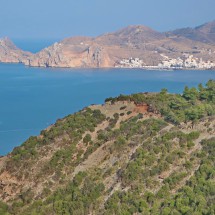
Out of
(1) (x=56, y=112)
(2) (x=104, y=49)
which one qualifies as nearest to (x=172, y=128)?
(1) (x=56, y=112)

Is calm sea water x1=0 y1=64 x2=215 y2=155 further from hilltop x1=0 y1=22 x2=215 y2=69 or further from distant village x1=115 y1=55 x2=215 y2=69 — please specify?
distant village x1=115 y1=55 x2=215 y2=69

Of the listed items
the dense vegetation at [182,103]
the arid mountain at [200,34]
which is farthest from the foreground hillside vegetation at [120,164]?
the arid mountain at [200,34]

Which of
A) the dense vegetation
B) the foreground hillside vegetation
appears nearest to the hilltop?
the dense vegetation

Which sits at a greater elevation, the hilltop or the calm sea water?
the hilltop

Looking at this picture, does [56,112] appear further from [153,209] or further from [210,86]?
[153,209]

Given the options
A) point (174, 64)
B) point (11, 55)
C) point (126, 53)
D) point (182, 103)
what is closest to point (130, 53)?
point (126, 53)

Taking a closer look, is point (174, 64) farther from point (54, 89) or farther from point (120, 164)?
point (120, 164)
